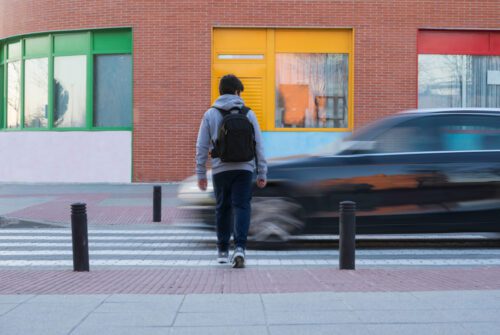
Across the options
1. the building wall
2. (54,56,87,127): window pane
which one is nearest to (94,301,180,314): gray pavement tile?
the building wall

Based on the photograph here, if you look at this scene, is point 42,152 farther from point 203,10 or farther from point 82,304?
point 82,304

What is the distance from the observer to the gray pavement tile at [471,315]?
5336 millimetres

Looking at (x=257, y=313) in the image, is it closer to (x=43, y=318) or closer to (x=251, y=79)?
(x=43, y=318)

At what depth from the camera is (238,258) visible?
25.9 ft

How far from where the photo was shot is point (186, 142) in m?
20.4

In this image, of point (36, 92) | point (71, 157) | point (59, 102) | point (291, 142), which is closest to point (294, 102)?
point (291, 142)

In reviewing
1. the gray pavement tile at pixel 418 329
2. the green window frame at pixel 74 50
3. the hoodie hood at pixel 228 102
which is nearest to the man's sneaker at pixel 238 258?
the hoodie hood at pixel 228 102

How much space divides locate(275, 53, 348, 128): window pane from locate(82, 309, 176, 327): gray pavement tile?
15263mm

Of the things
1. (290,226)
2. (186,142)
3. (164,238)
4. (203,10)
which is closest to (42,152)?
(186,142)

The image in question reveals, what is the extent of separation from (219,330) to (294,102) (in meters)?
15.9

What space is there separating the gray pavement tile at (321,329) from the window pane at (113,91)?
16.4 metres

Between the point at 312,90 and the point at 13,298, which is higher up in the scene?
the point at 312,90

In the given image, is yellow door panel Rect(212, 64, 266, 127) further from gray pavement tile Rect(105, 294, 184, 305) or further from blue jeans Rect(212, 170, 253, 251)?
gray pavement tile Rect(105, 294, 184, 305)

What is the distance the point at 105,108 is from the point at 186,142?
2.77m
